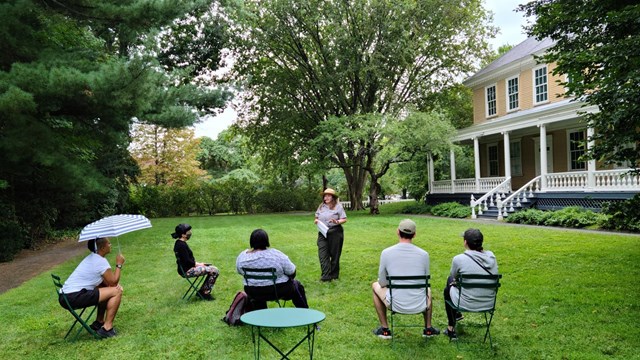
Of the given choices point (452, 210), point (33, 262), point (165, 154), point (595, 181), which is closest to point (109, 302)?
point (33, 262)

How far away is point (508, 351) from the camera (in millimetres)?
4441

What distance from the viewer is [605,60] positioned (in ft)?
20.2

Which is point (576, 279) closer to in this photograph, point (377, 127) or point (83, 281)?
point (83, 281)

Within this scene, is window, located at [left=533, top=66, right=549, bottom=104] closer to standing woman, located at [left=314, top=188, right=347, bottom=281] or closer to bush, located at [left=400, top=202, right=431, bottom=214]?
bush, located at [left=400, top=202, right=431, bottom=214]

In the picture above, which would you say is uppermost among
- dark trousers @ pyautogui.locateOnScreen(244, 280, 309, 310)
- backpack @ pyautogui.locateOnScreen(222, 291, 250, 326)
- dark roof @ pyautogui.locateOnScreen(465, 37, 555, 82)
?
dark roof @ pyautogui.locateOnScreen(465, 37, 555, 82)

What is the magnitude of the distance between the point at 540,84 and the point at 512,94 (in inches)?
72.2

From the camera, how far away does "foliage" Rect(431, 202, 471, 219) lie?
1968 cm

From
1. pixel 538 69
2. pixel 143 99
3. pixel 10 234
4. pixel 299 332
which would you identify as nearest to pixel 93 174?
pixel 143 99

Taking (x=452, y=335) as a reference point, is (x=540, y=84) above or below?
above

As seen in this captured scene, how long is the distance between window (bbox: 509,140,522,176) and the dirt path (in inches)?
774

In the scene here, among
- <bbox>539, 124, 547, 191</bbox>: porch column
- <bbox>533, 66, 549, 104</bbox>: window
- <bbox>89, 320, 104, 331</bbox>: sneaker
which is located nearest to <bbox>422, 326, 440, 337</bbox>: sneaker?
<bbox>89, 320, 104, 331</bbox>: sneaker

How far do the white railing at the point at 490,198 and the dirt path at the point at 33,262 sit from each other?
48.3 ft

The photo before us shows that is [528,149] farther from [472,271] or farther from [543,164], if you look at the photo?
[472,271]

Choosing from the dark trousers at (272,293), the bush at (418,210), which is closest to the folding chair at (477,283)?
the dark trousers at (272,293)
